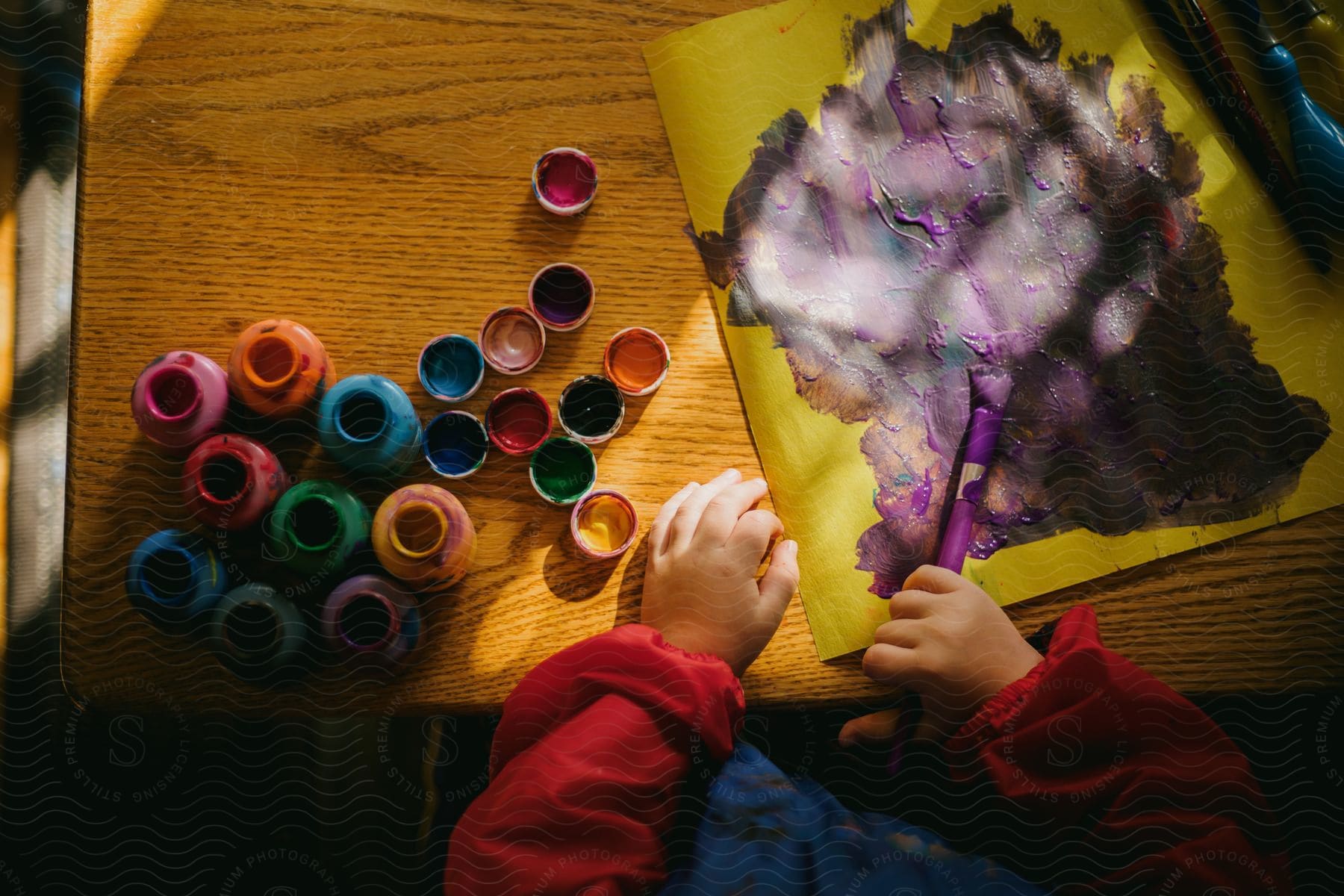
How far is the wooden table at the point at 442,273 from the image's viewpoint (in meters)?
0.57

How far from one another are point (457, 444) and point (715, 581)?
22 cm

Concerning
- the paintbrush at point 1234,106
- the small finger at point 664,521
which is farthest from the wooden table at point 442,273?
the paintbrush at point 1234,106

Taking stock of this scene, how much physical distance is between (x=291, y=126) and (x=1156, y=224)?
0.70 meters

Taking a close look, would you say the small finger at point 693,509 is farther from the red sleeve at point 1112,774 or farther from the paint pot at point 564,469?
the red sleeve at point 1112,774

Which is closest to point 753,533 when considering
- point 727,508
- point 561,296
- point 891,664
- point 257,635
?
point 727,508

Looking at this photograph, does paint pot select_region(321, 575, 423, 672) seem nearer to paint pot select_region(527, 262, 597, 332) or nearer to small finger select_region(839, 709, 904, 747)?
paint pot select_region(527, 262, 597, 332)

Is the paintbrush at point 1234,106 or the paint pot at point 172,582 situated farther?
the paintbrush at point 1234,106

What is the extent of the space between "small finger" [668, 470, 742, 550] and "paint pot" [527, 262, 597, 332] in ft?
0.52

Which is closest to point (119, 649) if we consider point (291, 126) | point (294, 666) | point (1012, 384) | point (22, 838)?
point (294, 666)

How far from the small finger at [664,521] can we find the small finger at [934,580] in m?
0.18

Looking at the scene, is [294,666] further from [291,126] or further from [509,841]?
[291,126]

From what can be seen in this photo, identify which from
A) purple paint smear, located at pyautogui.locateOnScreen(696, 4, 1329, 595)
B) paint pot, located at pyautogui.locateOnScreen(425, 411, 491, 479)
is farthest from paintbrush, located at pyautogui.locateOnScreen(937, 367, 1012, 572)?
paint pot, located at pyautogui.locateOnScreen(425, 411, 491, 479)

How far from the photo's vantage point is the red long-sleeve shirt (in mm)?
541

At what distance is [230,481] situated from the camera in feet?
1.76
